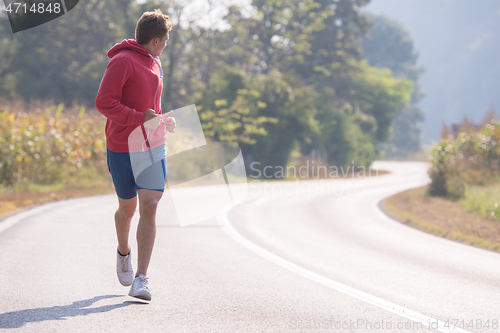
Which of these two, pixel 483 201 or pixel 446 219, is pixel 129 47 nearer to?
pixel 446 219

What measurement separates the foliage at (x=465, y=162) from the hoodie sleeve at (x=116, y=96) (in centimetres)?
1663

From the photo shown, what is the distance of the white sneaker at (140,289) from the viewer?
4234 mm

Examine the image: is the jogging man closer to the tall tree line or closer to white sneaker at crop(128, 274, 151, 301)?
white sneaker at crop(128, 274, 151, 301)

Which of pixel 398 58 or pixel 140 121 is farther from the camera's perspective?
pixel 398 58

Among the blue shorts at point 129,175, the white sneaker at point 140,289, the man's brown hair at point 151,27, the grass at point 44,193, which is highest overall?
the man's brown hair at point 151,27

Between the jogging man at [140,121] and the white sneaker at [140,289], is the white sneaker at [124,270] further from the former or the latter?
the white sneaker at [140,289]

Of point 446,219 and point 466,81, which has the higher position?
point 466,81

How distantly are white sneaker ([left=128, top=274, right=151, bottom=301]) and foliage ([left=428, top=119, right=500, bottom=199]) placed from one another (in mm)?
16373

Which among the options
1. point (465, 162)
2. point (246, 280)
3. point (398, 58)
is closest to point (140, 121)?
point (246, 280)

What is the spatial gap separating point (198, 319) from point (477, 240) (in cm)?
745

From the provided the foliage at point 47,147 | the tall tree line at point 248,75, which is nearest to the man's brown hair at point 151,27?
the foliage at point 47,147

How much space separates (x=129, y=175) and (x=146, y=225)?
0.44 m

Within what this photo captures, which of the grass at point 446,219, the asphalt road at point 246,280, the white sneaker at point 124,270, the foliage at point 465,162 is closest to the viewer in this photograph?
the asphalt road at point 246,280

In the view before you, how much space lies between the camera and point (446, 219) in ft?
43.4
